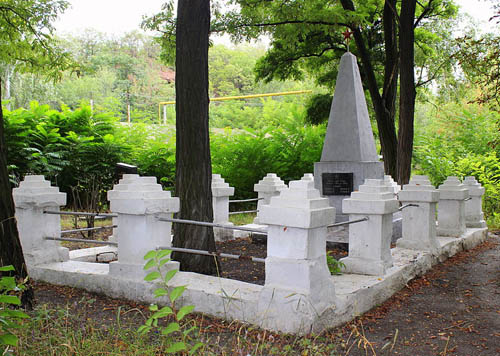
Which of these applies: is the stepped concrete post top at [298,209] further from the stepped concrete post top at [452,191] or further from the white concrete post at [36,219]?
the stepped concrete post top at [452,191]

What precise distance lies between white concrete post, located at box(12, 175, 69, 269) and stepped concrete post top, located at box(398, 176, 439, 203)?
4.60 m

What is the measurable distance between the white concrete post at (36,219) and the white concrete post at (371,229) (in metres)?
3.56

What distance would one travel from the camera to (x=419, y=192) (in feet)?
21.7

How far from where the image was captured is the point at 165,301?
15.5 feet

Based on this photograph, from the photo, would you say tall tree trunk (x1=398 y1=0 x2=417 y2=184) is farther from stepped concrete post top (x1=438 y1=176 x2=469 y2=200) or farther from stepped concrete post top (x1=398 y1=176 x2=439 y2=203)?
stepped concrete post top (x1=398 y1=176 x2=439 y2=203)

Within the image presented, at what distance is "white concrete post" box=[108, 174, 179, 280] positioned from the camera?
487 cm

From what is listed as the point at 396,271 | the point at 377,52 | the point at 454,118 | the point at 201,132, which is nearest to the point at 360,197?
the point at 396,271

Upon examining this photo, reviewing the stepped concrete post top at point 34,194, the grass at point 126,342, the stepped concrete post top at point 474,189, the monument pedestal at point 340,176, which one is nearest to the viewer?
the grass at point 126,342

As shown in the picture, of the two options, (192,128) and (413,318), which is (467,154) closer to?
(413,318)

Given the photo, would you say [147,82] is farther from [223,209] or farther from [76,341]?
[76,341]

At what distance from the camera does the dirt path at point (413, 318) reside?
148 inches

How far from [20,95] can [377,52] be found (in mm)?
29567

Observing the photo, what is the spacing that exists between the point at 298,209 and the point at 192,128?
6.68 ft

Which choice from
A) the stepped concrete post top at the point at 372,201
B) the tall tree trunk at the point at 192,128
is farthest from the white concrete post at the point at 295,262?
the tall tree trunk at the point at 192,128
